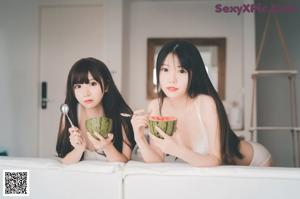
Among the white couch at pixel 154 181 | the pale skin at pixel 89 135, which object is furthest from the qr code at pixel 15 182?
the pale skin at pixel 89 135

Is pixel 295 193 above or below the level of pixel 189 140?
below

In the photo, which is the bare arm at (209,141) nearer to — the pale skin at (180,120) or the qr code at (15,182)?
the pale skin at (180,120)

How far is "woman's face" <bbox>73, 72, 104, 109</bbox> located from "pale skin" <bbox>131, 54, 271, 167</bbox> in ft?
0.61

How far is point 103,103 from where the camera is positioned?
43.7 inches

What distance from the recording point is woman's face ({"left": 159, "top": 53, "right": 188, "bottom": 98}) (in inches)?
38.5

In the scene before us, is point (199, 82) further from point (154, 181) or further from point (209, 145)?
point (154, 181)

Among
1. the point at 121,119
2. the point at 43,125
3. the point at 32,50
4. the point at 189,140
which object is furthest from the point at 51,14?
the point at 189,140

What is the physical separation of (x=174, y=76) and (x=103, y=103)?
32 centimetres

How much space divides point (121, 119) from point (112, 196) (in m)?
0.32

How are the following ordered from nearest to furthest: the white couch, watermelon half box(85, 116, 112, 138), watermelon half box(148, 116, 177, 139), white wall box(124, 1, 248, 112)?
the white couch → watermelon half box(148, 116, 177, 139) → watermelon half box(85, 116, 112, 138) → white wall box(124, 1, 248, 112)

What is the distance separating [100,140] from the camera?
3.34 ft

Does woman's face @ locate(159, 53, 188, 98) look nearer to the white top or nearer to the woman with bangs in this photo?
the woman with bangs

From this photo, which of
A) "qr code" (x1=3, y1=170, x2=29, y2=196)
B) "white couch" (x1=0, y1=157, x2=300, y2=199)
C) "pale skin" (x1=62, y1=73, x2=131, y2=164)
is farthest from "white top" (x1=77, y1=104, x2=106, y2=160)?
"qr code" (x1=3, y1=170, x2=29, y2=196)

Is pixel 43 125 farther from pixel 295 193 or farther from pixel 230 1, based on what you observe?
pixel 295 193
